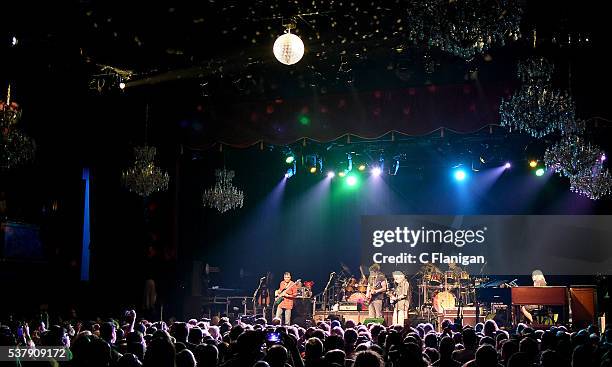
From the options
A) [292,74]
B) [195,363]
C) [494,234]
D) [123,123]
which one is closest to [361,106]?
[292,74]

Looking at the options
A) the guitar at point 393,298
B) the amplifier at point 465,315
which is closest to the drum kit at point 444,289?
the amplifier at point 465,315

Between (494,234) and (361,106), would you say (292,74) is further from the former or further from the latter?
(494,234)

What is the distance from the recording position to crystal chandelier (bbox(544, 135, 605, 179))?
35.1 feet

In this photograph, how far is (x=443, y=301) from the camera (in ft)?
57.4

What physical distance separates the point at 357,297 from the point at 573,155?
28.0 feet

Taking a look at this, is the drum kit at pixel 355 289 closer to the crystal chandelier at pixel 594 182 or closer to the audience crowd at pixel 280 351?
the crystal chandelier at pixel 594 182

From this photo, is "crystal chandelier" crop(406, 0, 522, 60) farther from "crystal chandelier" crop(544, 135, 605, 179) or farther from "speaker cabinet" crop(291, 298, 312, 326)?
"speaker cabinet" crop(291, 298, 312, 326)

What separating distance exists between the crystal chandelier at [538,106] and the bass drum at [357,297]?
8.89m

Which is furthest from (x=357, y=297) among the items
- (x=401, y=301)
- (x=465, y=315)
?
(x=465, y=315)

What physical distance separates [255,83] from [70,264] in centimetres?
683

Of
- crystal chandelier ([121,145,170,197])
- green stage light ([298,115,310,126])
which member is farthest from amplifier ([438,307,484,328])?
crystal chandelier ([121,145,170,197])

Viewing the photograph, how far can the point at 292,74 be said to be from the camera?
11.5 meters

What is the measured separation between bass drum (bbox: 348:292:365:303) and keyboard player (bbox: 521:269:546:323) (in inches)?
171

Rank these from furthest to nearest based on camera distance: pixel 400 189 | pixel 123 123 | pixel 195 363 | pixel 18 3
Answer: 1. pixel 400 189
2. pixel 123 123
3. pixel 18 3
4. pixel 195 363
